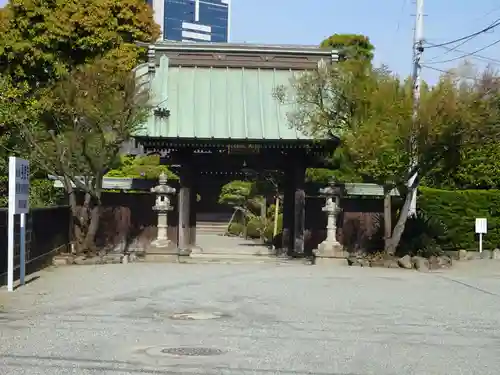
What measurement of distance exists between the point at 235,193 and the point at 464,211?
21.8 meters

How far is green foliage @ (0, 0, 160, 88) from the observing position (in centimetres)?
2978

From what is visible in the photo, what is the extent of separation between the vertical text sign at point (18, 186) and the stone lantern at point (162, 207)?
795cm

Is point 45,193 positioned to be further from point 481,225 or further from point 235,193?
point 235,193

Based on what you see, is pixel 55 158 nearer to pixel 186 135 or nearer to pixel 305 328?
pixel 186 135

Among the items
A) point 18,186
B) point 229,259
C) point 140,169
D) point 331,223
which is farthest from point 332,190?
point 140,169

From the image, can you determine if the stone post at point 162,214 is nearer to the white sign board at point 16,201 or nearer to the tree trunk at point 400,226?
the tree trunk at point 400,226

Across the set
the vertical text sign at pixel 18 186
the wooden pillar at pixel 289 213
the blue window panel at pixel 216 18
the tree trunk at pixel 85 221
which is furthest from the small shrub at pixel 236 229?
the blue window panel at pixel 216 18

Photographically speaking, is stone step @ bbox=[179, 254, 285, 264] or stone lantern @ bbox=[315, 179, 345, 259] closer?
stone lantern @ bbox=[315, 179, 345, 259]

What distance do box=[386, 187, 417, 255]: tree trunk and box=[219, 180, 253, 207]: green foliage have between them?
828 inches

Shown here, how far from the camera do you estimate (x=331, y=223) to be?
2302 centimetres

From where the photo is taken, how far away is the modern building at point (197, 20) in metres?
167

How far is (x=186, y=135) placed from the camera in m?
22.7

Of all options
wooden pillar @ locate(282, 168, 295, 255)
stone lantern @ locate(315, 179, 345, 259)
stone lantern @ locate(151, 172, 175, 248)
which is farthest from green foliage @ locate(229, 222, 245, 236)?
stone lantern @ locate(315, 179, 345, 259)

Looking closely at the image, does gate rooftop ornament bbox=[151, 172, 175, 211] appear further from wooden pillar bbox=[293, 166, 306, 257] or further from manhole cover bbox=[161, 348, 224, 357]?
manhole cover bbox=[161, 348, 224, 357]
